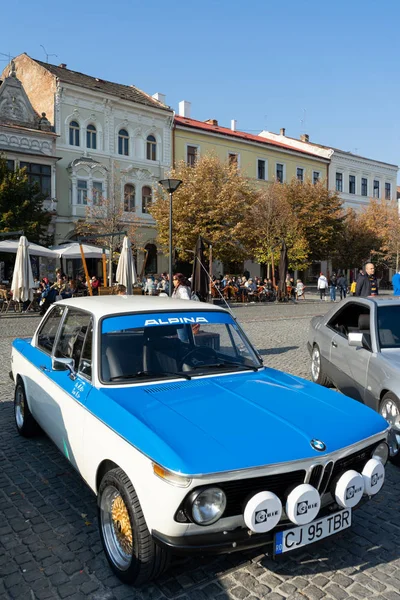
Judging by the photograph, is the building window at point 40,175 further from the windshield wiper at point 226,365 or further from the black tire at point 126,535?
the black tire at point 126,535

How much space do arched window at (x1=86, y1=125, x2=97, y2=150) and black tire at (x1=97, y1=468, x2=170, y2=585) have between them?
34046 mm

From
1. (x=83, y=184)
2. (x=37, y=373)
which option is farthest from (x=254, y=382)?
(x=83, y=184)

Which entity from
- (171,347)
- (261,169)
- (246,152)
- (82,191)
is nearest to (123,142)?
(82,191)

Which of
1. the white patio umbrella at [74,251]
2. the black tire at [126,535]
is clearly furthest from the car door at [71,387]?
the white patio umbrella at [74,251]

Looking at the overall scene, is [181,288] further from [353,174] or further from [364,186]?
[364,186]

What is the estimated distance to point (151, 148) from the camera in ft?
124

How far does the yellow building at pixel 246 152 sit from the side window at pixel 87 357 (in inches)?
1337

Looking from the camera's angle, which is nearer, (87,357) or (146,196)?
(87,357)

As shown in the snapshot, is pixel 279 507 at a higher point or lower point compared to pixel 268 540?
higher

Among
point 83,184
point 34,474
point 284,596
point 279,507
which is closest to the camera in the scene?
point 279,507

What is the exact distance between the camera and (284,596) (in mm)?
2838

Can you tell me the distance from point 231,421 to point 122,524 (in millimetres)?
881

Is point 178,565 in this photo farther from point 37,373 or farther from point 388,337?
point 388,337

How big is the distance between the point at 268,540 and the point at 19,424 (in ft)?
12.3
